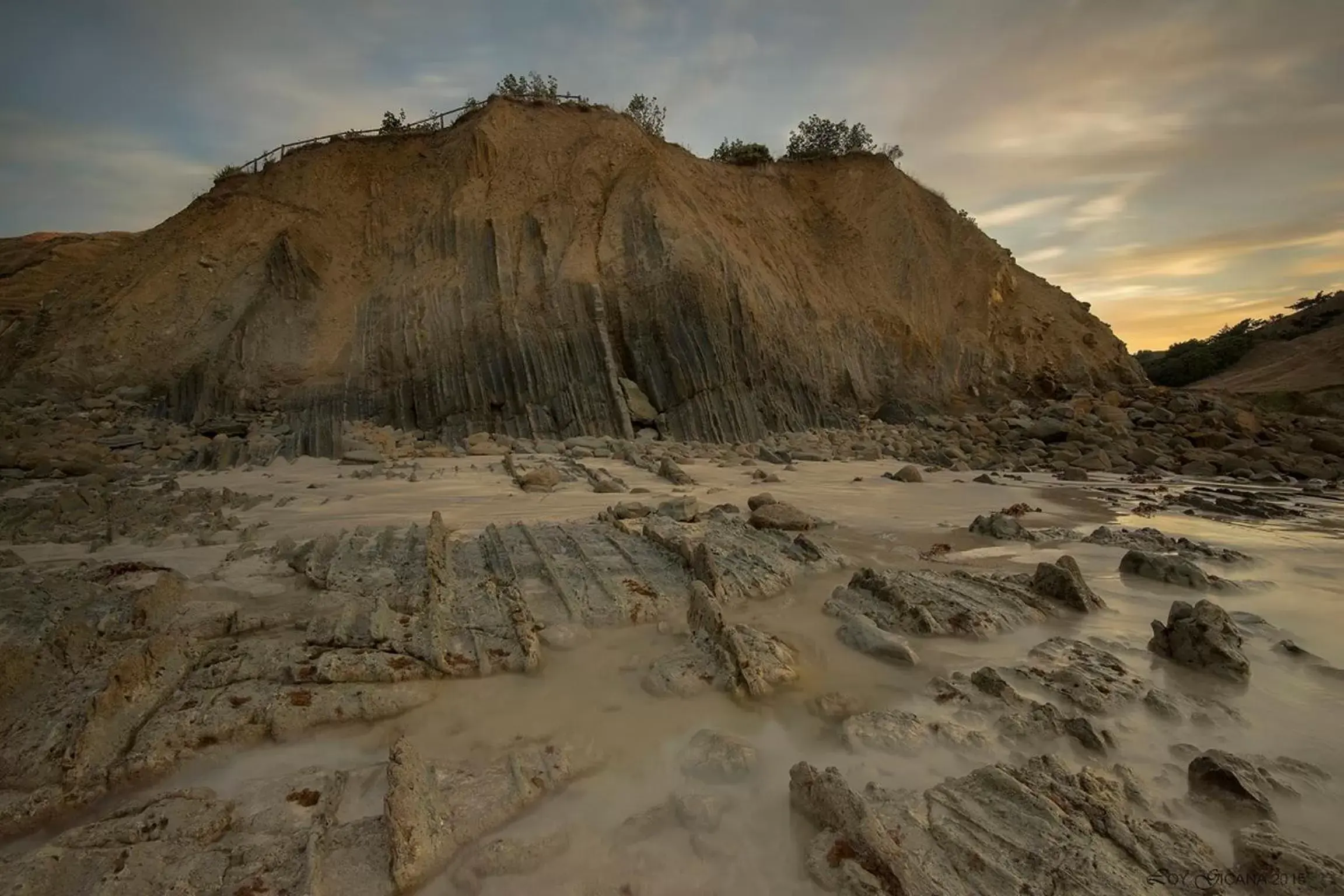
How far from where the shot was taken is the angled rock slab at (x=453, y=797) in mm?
2285

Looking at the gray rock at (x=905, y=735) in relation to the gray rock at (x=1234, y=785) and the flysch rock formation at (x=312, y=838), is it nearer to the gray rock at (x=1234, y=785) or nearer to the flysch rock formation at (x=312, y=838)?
the gray rock at (x=1234, y=785)

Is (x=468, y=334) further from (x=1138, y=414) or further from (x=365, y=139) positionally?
(x=1138, y=414)

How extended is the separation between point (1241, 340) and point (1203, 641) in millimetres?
35122

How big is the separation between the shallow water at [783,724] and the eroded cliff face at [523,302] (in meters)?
10.0

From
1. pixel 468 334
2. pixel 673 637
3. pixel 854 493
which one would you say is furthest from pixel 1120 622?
pixel 468 334

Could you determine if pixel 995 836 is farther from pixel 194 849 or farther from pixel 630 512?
pixel 630 512

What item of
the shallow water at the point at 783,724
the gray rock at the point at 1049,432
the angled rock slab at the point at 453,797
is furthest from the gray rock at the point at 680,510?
the gray rock at the point at 1049,432

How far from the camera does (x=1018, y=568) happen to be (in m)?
5.84

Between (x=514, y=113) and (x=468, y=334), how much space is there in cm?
893

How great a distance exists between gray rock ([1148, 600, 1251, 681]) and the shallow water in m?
0.11

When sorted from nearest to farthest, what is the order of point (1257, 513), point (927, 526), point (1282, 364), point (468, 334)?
point (927, 526), point (1257, 513), point (468, 334), point (1282, 364)

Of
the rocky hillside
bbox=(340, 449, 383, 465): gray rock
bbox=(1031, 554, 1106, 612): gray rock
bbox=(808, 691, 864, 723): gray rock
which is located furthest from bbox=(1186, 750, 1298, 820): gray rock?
the rocky hillside

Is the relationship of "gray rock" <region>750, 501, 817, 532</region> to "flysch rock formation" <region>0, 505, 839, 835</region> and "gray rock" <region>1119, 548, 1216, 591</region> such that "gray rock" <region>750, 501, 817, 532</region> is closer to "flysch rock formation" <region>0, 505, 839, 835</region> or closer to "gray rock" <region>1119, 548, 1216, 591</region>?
"flysch rock formation" <region>0, 505, 839, 835</region>

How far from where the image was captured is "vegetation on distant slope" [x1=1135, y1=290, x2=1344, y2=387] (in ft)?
92.7
